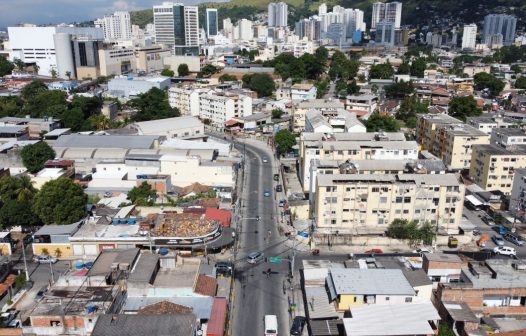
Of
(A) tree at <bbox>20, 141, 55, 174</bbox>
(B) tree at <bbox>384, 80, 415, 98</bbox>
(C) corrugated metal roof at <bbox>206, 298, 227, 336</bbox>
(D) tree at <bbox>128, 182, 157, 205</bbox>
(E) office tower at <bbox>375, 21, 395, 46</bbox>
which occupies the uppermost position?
(E) office tower at <bbox>375, 21, 395, 46</bbox>

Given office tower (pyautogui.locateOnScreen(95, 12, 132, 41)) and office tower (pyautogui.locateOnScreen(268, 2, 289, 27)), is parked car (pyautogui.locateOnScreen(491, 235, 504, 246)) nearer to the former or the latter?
office tower (pyautogui.locateOnScreen(95, 12, 132, 41))

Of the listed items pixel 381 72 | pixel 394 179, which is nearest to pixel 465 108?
pixel 381 72

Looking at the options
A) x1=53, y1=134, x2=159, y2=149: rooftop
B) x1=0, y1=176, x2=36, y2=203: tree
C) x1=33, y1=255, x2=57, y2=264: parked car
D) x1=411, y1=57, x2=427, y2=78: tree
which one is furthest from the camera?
x1=411, y1=57, x2=427, y2=78: tree

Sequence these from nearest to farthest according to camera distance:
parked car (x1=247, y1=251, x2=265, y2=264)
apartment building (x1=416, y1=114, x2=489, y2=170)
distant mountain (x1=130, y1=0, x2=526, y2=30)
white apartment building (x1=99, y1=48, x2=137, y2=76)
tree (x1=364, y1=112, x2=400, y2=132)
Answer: parked car (x1=247, y1=251, x2=265, y2=264) → apartment building (x1=416, y1=114, x2=489, y2=170) → tree (x1=364, y1=112, x2=400, y2=132) → white apartment building (x1=99, y1=48, x2=137, y2=76) → distant mountain (x1=130, y1=0, x2=526, y2=30)

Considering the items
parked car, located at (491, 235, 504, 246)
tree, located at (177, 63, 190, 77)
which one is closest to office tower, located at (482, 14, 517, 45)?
tree, located at (177, 63, 190, 77)

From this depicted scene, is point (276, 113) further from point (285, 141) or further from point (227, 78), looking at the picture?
point (227, 78)

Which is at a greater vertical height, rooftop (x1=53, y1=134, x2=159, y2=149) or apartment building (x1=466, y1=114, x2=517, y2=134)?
apartment building (x1=466, y1=114, x2=517, y2=134)

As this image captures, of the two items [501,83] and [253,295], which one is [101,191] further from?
[501,83]
